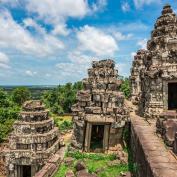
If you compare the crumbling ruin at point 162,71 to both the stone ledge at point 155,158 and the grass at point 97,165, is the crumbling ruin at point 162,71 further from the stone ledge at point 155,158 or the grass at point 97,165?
the stone ledge at point 155,158

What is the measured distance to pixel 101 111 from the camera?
38.7ft

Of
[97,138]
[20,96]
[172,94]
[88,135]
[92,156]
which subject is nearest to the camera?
[92,156]

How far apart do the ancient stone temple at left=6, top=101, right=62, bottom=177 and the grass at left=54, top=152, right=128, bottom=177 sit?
1601 mm

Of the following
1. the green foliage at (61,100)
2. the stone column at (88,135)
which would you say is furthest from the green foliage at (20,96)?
the stone column at (88,135)

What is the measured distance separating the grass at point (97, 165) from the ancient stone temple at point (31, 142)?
1601 mm

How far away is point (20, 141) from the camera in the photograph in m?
12.6

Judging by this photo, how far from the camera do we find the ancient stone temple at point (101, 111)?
1180cm

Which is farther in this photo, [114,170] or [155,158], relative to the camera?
[114,170]

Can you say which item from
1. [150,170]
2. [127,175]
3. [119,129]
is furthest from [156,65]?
[150,170]

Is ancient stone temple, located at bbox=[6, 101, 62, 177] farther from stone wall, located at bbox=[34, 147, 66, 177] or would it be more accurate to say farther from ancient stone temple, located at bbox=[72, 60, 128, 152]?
ancient stone temple, located at bbox=[72, 60, 128, 152]

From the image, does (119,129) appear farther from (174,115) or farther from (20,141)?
(20,141)

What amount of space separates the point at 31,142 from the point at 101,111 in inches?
154

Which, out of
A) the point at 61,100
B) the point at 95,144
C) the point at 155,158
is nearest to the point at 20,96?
the point at 61,100

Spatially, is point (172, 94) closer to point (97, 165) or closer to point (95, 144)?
point (95, 144)
